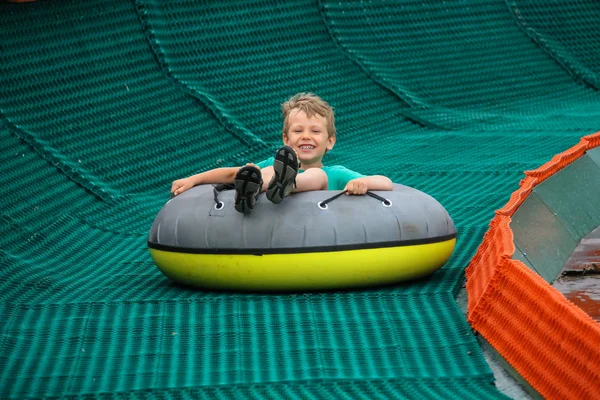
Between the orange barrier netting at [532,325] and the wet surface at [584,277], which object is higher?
the orange barrier netting at [532,325]

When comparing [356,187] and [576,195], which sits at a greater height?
[356,187]

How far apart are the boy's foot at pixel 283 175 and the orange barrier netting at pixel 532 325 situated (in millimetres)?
777

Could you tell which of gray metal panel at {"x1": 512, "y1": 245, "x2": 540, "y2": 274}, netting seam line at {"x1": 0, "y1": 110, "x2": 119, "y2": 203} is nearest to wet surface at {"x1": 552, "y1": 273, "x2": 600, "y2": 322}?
gray metal panel at {"x1": 512, "y1": 245, "x2": 540, "y2": 274}

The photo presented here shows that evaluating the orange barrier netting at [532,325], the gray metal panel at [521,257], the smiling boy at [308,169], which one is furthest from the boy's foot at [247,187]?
the gray metal panel at [521,257]

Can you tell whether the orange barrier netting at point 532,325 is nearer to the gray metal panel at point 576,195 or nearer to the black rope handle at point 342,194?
the black rope handle at point 342,194

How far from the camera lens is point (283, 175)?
380cm

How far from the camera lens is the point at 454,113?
8.15m

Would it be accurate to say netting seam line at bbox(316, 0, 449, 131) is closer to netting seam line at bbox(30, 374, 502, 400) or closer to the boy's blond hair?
the boy's blond hair

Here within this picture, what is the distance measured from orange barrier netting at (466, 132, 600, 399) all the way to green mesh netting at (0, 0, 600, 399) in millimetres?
117

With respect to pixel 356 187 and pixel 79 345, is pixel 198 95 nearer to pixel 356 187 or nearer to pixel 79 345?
pixel 356 187

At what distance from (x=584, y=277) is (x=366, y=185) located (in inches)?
48.5

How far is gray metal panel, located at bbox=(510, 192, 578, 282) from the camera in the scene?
4602 millimetres

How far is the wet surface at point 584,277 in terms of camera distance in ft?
14.2

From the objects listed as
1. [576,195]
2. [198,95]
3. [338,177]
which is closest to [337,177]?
[338,177]
